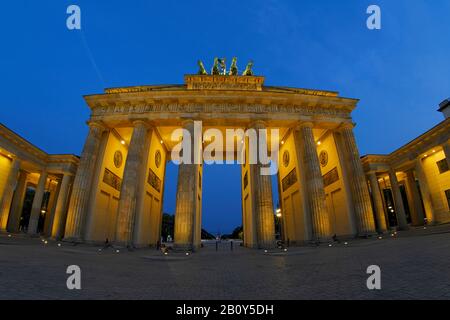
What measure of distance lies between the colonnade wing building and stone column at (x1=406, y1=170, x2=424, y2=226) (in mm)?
3052

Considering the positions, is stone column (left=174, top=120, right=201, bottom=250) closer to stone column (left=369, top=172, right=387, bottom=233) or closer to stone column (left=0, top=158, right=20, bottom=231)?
stone column (left=369, top=172, right=387, bottom=233)

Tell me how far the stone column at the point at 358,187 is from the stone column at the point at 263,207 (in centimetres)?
863

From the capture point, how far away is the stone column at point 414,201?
30328 millimetres

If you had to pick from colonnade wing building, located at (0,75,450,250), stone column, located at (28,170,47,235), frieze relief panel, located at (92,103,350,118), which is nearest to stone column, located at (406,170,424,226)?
colonnade wing building, located at (0,75,450,250)

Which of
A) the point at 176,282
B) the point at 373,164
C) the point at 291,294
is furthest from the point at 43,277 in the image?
the point at 373,164

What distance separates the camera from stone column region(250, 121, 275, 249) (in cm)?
1941

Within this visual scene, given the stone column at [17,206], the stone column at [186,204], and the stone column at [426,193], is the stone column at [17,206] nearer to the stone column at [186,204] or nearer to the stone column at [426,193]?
the stone column at [186,204]

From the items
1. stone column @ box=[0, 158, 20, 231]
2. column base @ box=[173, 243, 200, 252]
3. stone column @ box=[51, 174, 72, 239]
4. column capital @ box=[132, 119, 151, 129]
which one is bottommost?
column base @ box=[173, 243, 200, 252]

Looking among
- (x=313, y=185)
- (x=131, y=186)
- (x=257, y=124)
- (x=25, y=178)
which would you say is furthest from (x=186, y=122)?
(x=25, y=178)

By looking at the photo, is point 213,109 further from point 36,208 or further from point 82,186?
point 36,208

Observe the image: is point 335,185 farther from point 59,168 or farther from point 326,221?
point 59,168

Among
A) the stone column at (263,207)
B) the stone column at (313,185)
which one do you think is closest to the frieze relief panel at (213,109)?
the stone column at (313,185)

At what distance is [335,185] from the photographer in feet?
82.2
